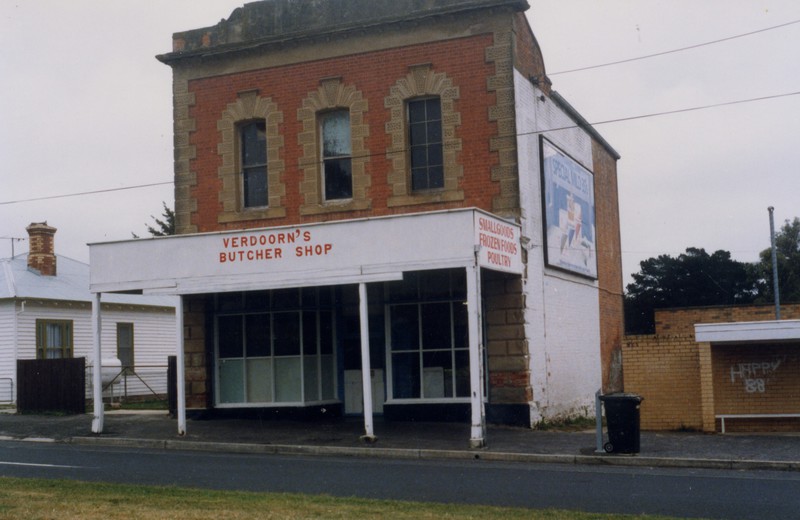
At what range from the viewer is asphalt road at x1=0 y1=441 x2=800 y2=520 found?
11.0m

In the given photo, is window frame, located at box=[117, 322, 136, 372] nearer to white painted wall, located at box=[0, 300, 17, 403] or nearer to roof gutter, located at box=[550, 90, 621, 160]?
white painted wall, located at box=[0, 300, 17, 403]

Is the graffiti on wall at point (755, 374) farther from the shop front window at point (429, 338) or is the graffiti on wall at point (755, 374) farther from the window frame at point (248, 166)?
the window frame at point (248, 166)

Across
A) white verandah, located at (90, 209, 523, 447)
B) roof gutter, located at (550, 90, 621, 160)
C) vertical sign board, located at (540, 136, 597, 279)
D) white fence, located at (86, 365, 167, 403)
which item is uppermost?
roof gutter, located at (550, 90, 621, 160)

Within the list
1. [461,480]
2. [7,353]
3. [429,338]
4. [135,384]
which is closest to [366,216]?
[429,338]

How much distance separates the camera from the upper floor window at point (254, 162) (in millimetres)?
22984

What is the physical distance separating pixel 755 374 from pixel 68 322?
2212cm

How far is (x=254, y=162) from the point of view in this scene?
Result: 23094mm

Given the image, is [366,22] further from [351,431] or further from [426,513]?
[426,513]

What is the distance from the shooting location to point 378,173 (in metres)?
21.6

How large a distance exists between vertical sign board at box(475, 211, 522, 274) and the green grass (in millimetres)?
7482

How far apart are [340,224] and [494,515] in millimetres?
9446

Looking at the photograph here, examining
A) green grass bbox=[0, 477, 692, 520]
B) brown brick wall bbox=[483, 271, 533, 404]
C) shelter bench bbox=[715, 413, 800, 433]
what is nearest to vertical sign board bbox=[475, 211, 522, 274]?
brown brick wall bbox=[483, 271, 533, 404]

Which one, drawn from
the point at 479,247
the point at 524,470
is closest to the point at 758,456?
the point at 524,470

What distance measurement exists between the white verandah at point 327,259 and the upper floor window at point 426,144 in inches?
103
